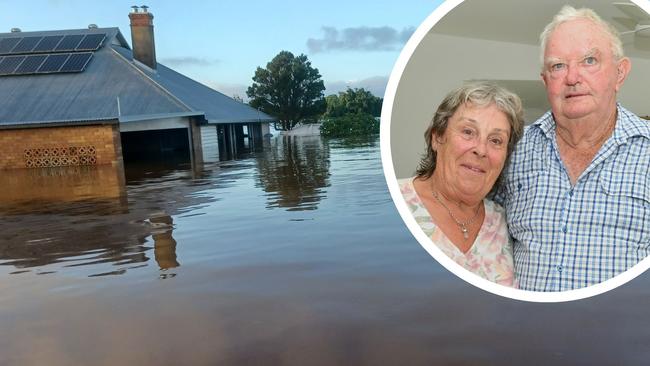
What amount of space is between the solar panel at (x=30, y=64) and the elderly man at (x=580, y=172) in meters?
25.3

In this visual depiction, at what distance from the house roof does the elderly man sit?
1864cm

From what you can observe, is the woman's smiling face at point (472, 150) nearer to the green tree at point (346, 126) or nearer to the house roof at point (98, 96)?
the house roof at point (98, 96)

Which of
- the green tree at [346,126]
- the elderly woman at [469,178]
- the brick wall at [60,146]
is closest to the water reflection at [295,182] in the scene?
the brick wall at [60,146]

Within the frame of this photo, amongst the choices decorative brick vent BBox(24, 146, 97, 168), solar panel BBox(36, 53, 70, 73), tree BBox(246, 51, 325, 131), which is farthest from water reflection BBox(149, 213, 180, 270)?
tree BBox(246, 51, 325, 131)

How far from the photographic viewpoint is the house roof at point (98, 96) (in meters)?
19.8

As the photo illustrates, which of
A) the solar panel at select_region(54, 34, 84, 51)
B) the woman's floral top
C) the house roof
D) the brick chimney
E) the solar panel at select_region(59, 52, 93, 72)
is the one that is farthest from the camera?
the brick chimney

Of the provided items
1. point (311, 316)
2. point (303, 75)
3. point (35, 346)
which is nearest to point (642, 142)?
point (311, 316)

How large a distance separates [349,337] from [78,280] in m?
2.97

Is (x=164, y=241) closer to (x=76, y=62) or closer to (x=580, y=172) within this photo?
(x=580, y=172)

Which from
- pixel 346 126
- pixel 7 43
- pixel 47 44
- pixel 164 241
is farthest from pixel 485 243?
pixel 346 126

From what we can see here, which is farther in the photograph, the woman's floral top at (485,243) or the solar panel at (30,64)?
the solar panel at (30,64)

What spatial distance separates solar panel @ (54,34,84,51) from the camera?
2472 centimetres

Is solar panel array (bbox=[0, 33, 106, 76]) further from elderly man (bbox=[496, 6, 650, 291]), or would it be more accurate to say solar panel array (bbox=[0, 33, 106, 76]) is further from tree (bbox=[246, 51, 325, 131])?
tree (bbox=[246, 51, 325, 131])

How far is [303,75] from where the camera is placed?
2399 inches
